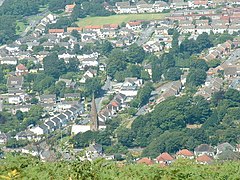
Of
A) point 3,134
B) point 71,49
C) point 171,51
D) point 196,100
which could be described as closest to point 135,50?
point 171,51

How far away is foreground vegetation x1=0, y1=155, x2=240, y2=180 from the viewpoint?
9.78m

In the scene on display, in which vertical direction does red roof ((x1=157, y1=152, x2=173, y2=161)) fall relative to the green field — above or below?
above

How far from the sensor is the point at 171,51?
38.0 metres

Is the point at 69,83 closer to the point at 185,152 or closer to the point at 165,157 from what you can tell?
the point at 185,152

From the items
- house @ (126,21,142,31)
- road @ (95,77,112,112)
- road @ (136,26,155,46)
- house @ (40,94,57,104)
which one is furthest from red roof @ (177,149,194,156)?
house @ (126,21,142,31)

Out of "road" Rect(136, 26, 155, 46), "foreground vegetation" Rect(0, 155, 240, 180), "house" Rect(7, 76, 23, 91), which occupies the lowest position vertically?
"road" Rect(136, 26, 155, 46)

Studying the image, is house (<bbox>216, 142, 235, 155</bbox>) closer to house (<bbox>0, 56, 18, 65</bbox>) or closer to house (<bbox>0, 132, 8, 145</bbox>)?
house (<bbox>0, 132, 8, 145</bbox>)

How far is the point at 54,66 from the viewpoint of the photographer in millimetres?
36656

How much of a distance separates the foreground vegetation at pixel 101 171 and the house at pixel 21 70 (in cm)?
2584

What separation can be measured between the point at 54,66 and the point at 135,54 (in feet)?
12.4

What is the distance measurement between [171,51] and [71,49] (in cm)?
573

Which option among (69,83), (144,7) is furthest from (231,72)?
(144,7)

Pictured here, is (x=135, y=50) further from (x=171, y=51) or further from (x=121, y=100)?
(x=121, y=100)

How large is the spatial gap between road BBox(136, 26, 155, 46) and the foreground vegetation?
3085 cm
